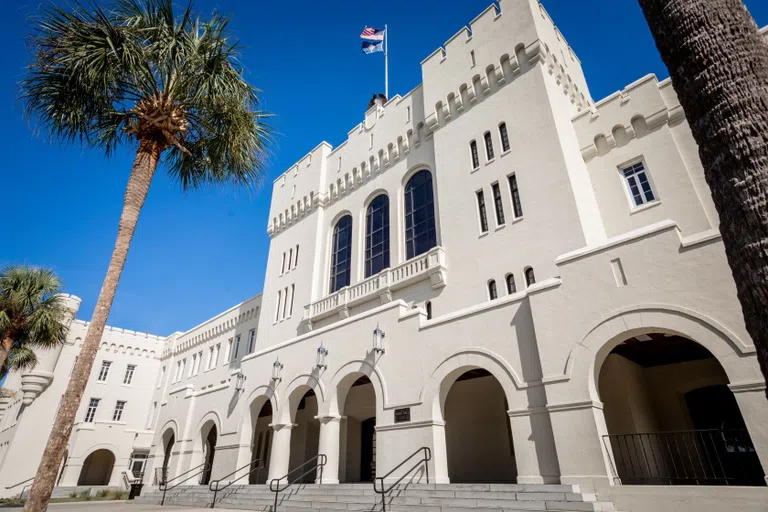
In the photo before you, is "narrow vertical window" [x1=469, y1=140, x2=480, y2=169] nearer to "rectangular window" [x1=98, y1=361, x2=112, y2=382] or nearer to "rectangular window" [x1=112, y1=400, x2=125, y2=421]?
"rectangular window" [x1=98, y1=361, x2=112, y2=382]

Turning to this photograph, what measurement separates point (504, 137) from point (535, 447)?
1184cm

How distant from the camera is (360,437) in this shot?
1834 cm

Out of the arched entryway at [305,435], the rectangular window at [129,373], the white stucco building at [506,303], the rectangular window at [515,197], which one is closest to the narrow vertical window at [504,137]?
the white stucco building at [506,303]

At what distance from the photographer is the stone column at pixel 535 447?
9242 millimetres

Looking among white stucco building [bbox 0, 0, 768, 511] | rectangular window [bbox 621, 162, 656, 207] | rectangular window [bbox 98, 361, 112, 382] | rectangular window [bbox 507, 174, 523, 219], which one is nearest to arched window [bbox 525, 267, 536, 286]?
white stucco building [bbox 0, 0, 768, 511]

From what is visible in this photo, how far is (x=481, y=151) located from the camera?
692 inches

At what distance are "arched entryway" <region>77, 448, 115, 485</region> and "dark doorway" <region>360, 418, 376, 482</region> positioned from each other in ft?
91.6

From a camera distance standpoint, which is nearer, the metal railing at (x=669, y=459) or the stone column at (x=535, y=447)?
the stone column at (x=535, y=447)

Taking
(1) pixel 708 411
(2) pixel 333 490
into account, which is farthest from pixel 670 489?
(2) pixel 333 490

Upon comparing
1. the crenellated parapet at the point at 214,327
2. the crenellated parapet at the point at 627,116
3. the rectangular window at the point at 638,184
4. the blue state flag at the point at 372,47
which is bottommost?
the rectangular window at the point at 638,184

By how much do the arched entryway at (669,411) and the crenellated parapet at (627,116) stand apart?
7.74 metres

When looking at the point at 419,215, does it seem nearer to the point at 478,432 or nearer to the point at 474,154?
the point at 474,154

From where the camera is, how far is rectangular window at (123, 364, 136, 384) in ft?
119

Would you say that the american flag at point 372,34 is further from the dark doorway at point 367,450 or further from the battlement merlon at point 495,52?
the dark doorway at point 367,450
